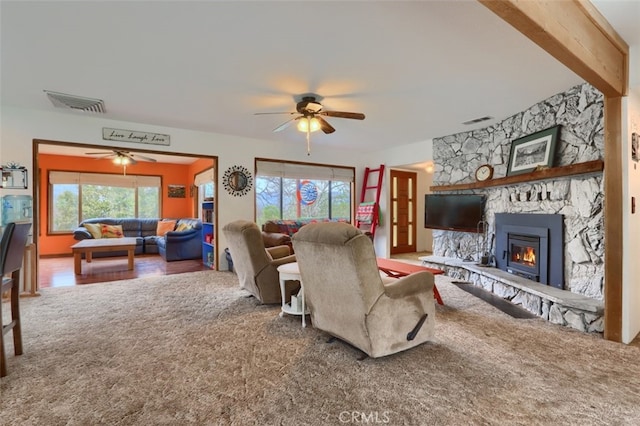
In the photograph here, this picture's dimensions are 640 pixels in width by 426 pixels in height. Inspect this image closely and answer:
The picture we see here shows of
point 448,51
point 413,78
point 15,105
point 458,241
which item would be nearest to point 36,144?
point 15,105

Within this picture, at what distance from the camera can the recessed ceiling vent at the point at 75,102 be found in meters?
3.50

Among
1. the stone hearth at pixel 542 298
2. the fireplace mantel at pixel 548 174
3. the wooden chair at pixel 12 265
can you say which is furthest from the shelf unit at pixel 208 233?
the fireplace mantel at pixel 548 174

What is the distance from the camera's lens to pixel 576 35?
1.82 meters

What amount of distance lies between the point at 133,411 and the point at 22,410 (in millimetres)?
600

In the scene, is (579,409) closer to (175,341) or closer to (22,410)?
(175,341)

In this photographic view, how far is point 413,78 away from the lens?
303 cm

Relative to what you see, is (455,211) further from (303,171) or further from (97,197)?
(97,197)

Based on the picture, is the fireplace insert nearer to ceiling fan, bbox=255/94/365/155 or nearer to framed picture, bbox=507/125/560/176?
framed picture, bbox=507/125/560/176

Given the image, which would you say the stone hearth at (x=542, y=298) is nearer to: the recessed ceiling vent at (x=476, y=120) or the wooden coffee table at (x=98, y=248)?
the recessed ceiling vent at (x=476, y=120)

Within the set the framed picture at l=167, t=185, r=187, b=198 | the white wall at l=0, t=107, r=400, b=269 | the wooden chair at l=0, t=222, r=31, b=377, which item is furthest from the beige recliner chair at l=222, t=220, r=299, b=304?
the framed picture at l=167, t=185, r=187, b=198

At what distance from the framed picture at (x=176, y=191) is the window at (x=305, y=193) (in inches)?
134

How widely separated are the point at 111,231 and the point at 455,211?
24.1 feet

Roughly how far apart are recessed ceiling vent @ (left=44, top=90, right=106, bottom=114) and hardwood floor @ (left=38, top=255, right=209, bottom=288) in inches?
98.8

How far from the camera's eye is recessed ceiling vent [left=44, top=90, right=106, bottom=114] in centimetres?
350
